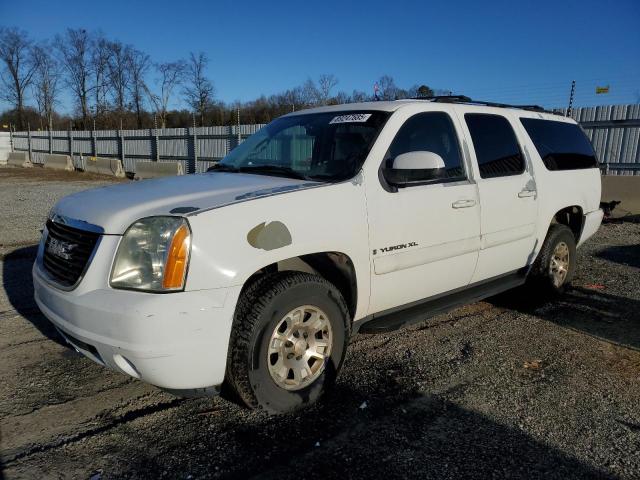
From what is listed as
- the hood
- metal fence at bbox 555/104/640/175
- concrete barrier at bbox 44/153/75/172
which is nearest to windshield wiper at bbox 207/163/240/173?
the hood

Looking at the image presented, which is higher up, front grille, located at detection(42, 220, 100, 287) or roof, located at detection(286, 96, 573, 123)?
roof, located at detection(286, 96, 573, 123)

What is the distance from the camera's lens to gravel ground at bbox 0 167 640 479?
255 centimetres

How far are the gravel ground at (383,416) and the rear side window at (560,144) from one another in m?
1.68

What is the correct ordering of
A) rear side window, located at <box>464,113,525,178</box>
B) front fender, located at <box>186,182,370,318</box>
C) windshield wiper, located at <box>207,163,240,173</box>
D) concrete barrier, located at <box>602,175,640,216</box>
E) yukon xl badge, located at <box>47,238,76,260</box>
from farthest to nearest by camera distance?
concrete barrier, located at <box>602,175,640,216</box>, rear side window, located at <box>464,113,525,178</box>, windshield wiper, located at <box>207,163,240,173</box>, yukon xl badge, located at <box>47,238,76,260</box>, front fender, located at <box>186,182,370,318</box>

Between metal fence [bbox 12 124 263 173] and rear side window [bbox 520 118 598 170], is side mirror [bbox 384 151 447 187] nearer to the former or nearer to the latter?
rear side window [bbox 520 118 598 170]

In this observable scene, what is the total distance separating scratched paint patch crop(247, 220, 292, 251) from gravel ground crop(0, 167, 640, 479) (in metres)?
1.06

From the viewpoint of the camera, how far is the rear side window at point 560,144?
4.90 metres

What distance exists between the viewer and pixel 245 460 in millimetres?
2580

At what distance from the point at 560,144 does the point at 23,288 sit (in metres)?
5.92

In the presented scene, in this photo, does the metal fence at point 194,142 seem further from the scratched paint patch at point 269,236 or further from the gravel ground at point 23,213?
the scratched paint patch at point 269,236

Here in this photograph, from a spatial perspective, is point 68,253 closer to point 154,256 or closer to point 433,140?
point 154,256

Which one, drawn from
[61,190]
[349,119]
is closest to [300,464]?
[349,119]

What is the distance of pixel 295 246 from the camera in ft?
9.46

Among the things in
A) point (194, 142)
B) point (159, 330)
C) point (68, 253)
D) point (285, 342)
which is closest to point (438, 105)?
point (285, 342)
